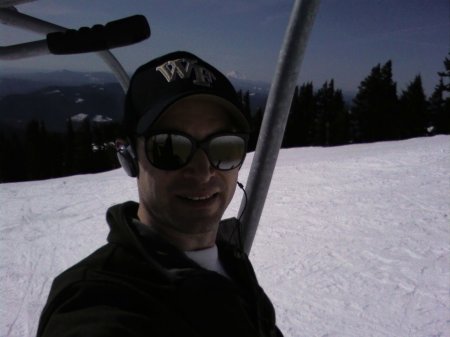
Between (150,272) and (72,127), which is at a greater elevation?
(150,272)

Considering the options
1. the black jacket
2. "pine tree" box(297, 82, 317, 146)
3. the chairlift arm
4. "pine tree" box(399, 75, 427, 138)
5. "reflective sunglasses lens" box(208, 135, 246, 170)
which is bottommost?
"pine tree" box(297, 82, 317, 146)

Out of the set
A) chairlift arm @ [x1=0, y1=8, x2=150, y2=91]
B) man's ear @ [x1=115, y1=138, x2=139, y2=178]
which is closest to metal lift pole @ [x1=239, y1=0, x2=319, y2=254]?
man's ear @ [x1=115, y1=138, x2=139, y2=178]

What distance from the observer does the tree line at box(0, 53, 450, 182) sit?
1510 inches

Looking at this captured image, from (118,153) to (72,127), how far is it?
4729 cm

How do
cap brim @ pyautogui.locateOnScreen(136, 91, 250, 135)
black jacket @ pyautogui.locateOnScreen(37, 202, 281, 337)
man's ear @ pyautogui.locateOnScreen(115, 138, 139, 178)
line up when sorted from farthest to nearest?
1. man's ear @ pyautogui.locateOnScreen(115, 138, 139, 178)
2. cap brim @ pyautogui.locateOnScreen(136, 91, 250, 135)
3. black jacket @ pyautogui.locateOnScreen(37, 202, 281, 337)

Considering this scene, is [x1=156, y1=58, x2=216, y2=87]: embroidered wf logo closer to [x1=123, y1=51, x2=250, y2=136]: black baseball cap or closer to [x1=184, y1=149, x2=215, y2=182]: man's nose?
[x1=123, y1=51, x2=250, y2=136]: black baseball cap

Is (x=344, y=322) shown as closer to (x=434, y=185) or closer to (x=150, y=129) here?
(x=150, y=129)

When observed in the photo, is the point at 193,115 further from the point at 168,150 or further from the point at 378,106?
the point at 378,106

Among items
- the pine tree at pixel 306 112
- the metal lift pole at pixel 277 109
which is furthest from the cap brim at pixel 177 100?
the pine tree at pixel 306 112

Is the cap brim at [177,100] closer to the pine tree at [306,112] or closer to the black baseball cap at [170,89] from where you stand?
the black baseball cap at [170,89]

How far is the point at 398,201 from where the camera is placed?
327 inches

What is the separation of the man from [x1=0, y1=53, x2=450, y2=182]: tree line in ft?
117

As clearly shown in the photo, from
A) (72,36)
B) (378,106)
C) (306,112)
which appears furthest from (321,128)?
(72,36)

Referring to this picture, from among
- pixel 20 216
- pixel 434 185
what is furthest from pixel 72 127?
pixel 434 185
